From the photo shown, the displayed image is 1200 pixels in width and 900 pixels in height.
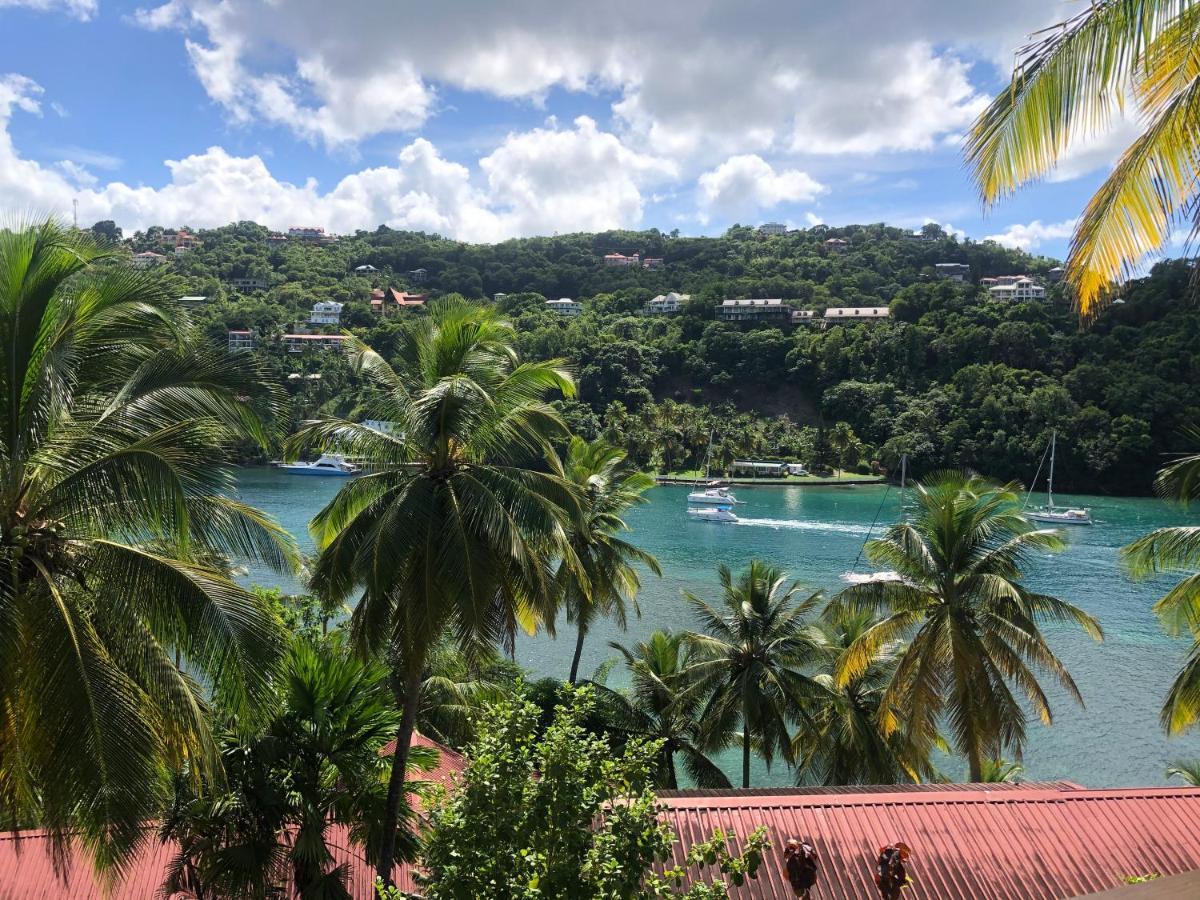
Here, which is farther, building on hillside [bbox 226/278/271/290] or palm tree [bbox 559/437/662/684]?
building on hillside [bbox 226/278/271/290]

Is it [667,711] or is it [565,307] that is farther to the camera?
[565,307]

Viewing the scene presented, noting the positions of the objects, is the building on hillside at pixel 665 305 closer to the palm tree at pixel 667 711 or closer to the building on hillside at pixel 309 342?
the building on hillside at pixel 309 342

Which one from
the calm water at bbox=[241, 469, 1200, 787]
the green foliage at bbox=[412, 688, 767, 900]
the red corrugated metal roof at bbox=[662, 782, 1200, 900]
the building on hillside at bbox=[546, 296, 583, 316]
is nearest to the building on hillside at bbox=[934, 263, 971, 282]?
the building on hillside at bbox=[546, 296, 583, 316]

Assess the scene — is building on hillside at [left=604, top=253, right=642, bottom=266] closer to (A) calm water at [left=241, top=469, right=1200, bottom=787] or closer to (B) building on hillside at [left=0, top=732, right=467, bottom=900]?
(A) calm water at [left=241, top=469, right=1200, bottom=787]

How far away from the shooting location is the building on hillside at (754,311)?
111000 millimetres

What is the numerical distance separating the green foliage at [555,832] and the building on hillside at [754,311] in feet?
353

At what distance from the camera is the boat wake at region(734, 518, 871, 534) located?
56500mm

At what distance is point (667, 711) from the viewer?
1772cm

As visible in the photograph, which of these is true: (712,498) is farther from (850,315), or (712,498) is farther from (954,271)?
(954,271)

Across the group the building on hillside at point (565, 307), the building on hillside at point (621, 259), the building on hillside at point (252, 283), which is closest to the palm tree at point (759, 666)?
the building on hillside at point (565, 307)

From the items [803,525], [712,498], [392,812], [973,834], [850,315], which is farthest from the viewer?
[850,315]

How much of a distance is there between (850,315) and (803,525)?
197ft

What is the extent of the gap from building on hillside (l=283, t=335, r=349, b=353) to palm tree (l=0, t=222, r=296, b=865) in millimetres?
87955

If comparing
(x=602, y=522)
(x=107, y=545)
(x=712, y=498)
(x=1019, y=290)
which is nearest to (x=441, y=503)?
(x=107, y=545)
